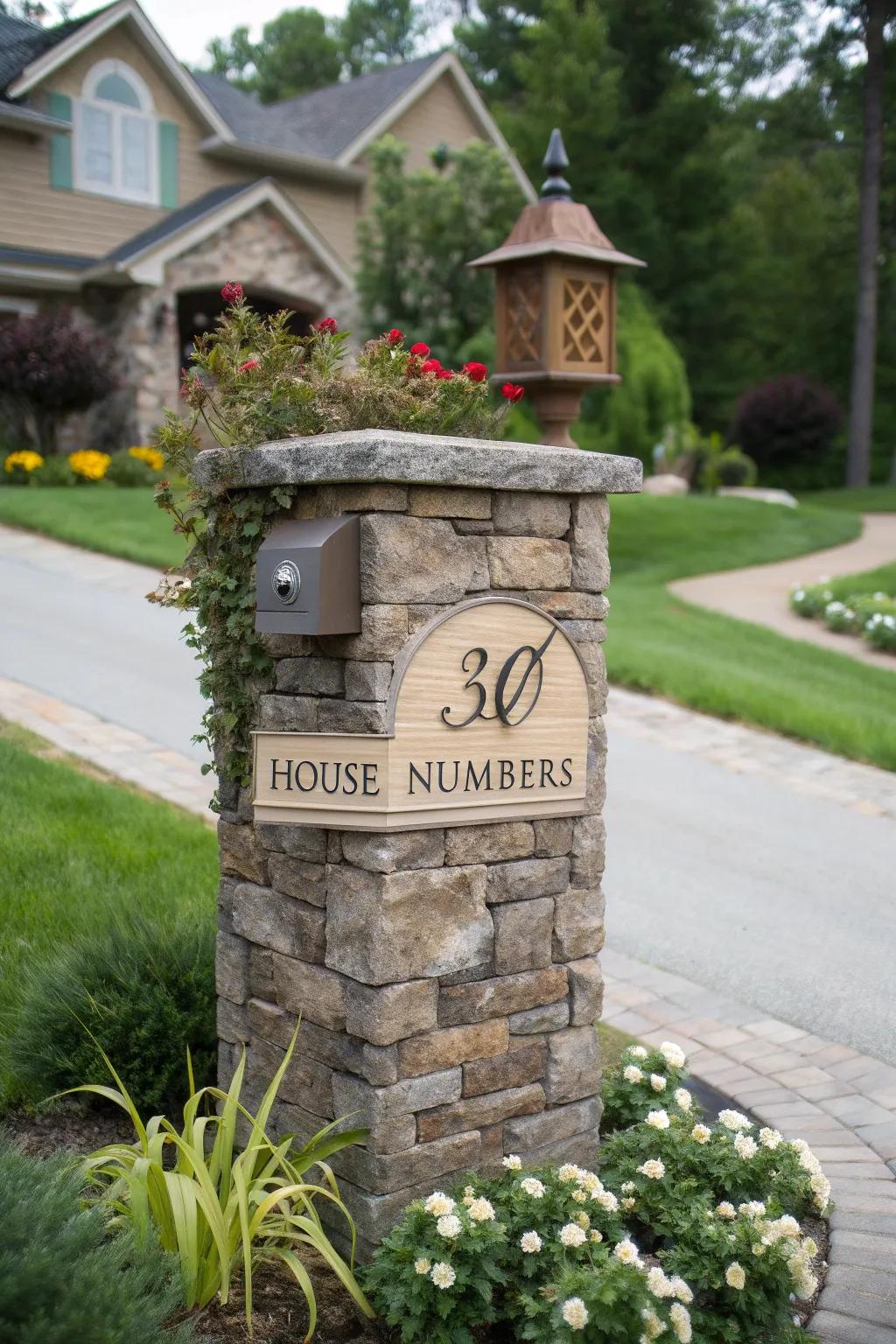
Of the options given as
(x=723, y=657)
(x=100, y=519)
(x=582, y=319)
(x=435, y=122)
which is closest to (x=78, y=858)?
(x=582, y=319)

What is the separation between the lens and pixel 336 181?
21328 mm

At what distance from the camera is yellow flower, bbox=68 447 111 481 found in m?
16.1

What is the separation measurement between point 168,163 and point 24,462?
20.1ft

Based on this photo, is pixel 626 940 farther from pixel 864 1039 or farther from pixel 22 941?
pixel 22 941

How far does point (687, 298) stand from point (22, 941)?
1119 inches

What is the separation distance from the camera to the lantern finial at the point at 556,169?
768cm

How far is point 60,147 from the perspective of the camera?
58.9 feet

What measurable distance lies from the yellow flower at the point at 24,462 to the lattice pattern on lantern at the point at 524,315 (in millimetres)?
9506

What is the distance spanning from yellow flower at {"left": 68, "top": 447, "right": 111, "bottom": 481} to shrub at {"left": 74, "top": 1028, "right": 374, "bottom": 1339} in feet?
45.9

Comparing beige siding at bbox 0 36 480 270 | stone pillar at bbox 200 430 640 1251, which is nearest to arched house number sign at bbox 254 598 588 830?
stone pillar at bbox 200 430 640 1251

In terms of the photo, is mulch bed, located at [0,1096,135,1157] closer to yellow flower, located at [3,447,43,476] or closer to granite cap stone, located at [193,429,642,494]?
granite cap stone, located at [193,429,642,494]

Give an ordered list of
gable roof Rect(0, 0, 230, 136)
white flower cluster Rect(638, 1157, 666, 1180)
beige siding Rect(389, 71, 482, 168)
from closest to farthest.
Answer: white flower cluster Rect(638, 1157, 666, 1180)
gable roof Rect(0, 0, 230, 136)
beige siding Rect(389, 71, 482, 168)

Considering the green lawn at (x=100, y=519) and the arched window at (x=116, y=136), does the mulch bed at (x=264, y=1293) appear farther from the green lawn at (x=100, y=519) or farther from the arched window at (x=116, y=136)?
the arched window at (x=116, y=136)

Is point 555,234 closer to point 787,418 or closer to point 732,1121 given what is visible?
point 732,1121
